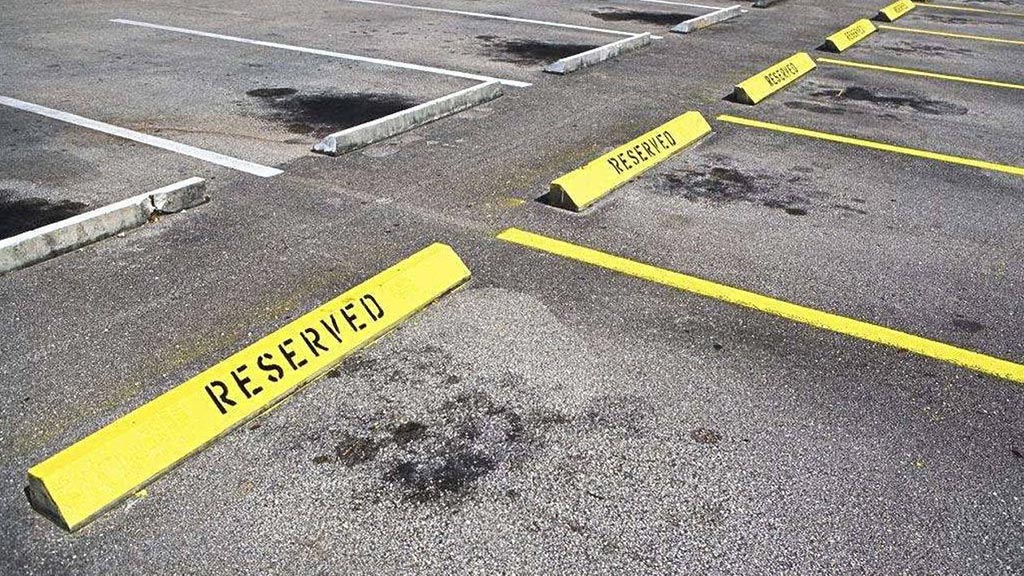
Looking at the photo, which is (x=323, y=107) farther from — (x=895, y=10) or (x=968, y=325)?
(x=895, y=10)

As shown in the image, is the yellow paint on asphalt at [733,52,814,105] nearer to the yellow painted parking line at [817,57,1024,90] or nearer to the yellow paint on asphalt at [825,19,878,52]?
the yellow painted parking line at [817,57,1024,90]

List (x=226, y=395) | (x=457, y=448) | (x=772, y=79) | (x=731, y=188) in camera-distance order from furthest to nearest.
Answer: (x=772, y=79) → (x=731, y=188) → (x=226, y=395) → (x=457, y=448)

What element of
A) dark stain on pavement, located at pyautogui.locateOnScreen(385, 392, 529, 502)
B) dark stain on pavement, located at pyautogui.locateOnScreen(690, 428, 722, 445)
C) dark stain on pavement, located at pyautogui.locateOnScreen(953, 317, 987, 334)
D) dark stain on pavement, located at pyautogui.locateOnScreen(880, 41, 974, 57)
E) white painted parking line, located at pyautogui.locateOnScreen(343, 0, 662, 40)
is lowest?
dark stain on pavement, located at pyautogui.locateOnScreen(953, 317, 987, 334)

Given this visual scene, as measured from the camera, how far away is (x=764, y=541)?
3.11 metres

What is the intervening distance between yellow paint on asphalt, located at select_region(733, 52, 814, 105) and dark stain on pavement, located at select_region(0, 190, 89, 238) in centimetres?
672

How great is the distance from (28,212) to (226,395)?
3.07 meters

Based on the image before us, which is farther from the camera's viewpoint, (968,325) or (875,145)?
(875,145)

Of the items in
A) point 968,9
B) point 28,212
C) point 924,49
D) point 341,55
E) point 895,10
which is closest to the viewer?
point 28,212

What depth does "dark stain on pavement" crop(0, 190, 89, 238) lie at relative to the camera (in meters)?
5.50

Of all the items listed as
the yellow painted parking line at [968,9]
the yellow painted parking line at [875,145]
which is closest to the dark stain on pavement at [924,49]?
the yellow painted parking line at [968,9]

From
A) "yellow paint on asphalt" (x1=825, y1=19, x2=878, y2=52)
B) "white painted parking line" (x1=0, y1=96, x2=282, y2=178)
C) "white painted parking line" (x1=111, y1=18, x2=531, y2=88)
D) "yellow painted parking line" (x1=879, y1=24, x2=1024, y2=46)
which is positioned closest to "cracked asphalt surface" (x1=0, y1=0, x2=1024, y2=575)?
"white painted parking line" (x1=0, y1=96, x2=282, y2=178)

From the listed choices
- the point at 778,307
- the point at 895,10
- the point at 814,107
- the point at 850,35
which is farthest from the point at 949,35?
the point at 778,307

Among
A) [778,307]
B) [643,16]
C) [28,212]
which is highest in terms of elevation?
[643,16]

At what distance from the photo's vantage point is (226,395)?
374 centimetres
